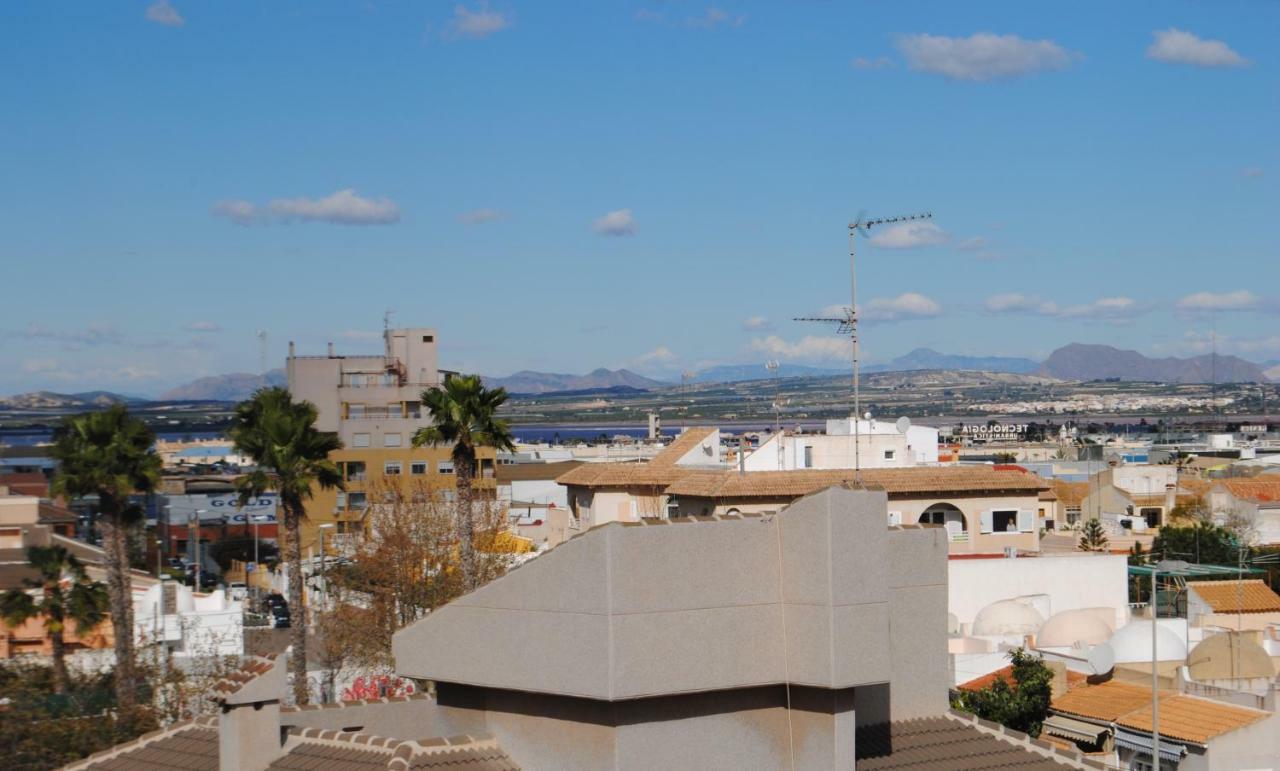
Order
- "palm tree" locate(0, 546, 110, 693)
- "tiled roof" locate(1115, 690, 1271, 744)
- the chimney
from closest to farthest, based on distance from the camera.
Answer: the chimney → "tiled roof" locate(1115, 690, 1271, 744) → "palm tree" locate(0, 546, 110, 693)

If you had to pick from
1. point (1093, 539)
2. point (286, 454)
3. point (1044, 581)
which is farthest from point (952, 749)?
point (1093, 539)

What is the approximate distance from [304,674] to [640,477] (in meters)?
23.1

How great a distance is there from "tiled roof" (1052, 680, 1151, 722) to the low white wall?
39.3 feet

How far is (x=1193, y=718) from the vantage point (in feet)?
96.7

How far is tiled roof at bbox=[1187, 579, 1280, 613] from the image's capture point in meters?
49.6

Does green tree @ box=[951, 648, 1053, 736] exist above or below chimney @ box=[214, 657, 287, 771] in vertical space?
below

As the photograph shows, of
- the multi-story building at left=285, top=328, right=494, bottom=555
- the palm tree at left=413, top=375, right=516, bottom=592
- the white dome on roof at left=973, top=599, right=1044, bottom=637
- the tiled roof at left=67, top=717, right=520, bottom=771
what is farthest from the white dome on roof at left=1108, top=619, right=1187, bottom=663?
the multi-story building at left=285, top=328, right=494, bottom=555

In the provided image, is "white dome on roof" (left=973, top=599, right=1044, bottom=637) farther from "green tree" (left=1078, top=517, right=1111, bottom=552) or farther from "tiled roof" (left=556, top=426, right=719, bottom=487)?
"green tree" (left=1078, top=517, right=1111, bottom=552)

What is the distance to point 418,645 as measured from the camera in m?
17.0

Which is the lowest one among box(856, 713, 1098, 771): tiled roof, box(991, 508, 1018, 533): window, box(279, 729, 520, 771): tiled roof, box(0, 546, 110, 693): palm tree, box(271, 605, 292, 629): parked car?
box(271, 605, 292, 629): parked car

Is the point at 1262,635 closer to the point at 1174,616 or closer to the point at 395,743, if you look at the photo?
the point at 1174,616

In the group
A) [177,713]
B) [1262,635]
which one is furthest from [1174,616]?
[177,713]

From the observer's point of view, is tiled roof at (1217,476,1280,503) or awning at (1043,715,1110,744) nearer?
awning at (1043,715,1110,744)

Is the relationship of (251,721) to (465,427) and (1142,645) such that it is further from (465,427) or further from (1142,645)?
(465,427)
